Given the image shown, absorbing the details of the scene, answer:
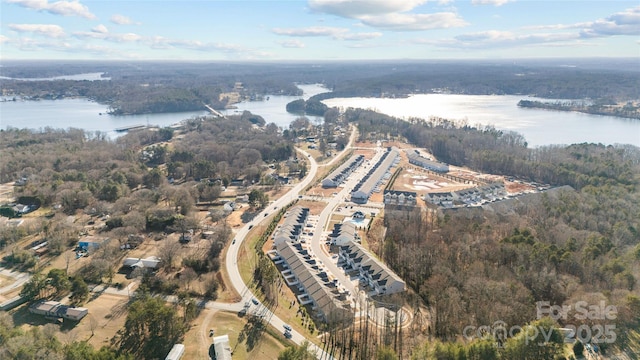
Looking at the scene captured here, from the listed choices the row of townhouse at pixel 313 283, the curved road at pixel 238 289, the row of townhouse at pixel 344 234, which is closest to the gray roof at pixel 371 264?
the row of townhouse at pixel 344 234

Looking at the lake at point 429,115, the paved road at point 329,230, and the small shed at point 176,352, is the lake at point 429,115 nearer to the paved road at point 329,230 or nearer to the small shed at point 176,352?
the paved road at point 329,230

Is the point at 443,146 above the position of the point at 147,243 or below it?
above

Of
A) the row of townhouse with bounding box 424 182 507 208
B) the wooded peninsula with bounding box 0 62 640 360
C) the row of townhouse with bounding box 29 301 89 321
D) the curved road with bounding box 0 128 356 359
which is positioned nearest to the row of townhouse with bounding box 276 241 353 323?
the wooded peninsula with bounding box 0 62 640 360

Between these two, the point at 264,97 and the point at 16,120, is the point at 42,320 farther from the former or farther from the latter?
the point at 264,97

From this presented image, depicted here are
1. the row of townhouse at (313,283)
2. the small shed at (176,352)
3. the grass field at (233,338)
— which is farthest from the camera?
the row of townhouse at (313,283)

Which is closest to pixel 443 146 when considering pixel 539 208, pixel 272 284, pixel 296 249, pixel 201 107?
pixel 539 208

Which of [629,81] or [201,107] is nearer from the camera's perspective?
[201,107]

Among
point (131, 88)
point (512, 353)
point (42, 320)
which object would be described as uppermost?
point (131, 88)

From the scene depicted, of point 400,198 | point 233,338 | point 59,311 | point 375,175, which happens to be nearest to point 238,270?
point 233,338
